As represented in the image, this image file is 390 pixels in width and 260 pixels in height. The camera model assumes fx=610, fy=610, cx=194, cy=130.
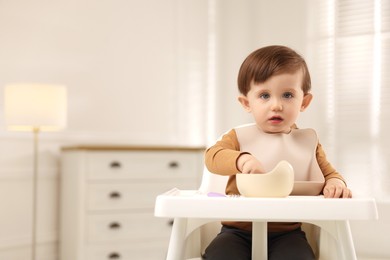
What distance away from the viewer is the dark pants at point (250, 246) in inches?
60.1

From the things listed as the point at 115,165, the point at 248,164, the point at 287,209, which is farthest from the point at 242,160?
the point at 115,165

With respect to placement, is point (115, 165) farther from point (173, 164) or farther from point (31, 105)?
point (31, 105)

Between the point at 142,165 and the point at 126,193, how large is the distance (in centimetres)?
19

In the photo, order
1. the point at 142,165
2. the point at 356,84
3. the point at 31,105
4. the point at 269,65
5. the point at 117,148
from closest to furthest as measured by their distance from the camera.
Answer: the point at 269,65, the point at 31,105, the point at 117,148, the point at 142,165, the point at 356,84

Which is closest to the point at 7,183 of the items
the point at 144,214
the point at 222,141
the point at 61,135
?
the point at 61,135

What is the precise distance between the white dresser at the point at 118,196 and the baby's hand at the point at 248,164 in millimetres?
2125

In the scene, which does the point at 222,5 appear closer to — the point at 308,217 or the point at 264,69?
the point at 264,69

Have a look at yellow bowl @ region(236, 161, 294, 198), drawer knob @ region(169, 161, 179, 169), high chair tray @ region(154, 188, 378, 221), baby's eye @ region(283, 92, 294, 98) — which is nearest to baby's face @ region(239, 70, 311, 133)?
baby's eye @ region(283, 92, 294, 98)

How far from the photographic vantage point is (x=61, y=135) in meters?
3.94

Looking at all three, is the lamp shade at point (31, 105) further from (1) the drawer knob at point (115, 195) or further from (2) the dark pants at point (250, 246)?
(2) the dark pants at point (250, 246)

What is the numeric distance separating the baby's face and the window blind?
2.40 metres

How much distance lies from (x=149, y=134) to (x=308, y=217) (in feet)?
10.3

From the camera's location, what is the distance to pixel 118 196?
3.65 meters

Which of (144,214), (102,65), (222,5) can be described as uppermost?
(222,5)
